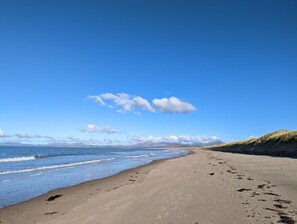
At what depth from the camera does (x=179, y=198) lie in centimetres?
1210

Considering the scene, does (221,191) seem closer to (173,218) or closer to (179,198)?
(179,198)

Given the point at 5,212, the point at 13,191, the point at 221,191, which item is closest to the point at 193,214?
the point at 221,191

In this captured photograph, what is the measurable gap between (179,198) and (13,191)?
33.7ft

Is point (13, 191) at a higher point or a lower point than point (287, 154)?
lower

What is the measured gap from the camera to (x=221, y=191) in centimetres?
1324

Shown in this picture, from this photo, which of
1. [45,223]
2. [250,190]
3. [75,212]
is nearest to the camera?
[45,223]

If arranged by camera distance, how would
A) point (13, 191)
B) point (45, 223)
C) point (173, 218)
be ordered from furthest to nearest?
point (13, 191)
point (45, 223)
point (173, 218)

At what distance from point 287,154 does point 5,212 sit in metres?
37.9

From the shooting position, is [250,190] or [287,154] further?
[287,154]

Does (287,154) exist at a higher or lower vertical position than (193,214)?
higher

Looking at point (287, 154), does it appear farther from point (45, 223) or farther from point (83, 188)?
point (45, 223)

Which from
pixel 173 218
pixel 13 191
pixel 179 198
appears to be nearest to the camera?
pixel 173 218

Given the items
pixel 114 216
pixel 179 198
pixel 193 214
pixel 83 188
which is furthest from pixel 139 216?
pixel 83 188

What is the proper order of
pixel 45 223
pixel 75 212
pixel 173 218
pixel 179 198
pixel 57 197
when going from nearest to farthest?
pixel 173 218 → pixel 45 223 → pixel 75 212 → pixel 179 198 → pixel 57 197
